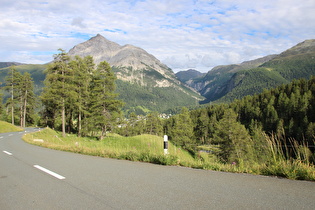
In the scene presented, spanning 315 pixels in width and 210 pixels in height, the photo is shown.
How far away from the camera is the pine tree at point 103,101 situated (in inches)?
1293

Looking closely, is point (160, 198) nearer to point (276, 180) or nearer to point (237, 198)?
point (237, 198)

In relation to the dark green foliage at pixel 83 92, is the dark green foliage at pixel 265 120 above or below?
below

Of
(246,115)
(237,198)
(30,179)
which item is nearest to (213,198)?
(237,198)

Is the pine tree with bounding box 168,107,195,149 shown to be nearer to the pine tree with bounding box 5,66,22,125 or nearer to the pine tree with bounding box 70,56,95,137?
the pine tree with bounding box 70,56,95,137

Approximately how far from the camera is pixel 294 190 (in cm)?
486

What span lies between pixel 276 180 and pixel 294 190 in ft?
2.97

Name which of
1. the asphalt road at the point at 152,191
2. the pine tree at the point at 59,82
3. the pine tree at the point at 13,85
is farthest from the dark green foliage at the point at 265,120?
the pine tree at the point at 13,85

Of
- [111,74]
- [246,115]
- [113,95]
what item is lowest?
[246,115]

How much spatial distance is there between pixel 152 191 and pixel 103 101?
93.4 ft

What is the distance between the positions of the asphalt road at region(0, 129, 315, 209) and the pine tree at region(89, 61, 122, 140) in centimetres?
2569

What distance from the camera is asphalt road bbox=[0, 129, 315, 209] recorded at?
171 inches

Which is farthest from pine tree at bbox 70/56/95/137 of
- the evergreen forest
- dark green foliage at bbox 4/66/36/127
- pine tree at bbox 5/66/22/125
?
dark green foliage at bbox 4/66/36/127

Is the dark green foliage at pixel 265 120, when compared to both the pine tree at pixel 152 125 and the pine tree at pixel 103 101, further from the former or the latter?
the pine tree at pixel 103 101

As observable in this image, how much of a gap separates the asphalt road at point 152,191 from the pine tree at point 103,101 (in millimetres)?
25685
